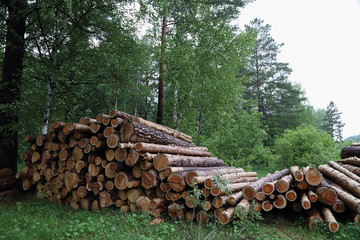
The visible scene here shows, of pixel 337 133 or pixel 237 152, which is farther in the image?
pixel 337 133

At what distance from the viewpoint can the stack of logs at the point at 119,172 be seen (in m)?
4.82

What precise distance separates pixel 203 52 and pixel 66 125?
7.48 m

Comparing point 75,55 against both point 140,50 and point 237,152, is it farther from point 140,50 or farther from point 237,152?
point 237,152

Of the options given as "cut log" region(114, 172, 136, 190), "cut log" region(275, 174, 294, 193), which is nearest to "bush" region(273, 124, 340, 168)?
"cut log" region(275, 174, 294, 193)

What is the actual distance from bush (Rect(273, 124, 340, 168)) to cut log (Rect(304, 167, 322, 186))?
9.14 meters

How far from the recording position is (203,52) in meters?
10.8

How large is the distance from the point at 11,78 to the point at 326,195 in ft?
31.3

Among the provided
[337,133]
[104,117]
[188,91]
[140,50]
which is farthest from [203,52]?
[337,133]

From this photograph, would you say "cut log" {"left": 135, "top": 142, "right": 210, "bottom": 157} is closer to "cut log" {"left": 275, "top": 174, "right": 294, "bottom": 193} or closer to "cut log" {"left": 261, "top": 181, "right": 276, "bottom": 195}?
"cut log" {"left": 261, "top": 181, "right": 276, "bottom": 195}

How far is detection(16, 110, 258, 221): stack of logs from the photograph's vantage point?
4.82 metres

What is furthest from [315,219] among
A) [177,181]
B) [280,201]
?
[177,181]

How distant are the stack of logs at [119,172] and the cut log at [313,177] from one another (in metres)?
1.44

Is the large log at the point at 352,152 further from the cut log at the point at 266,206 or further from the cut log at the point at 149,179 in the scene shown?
the cut log at the point at 149,179

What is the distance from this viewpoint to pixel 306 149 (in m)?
13.5
